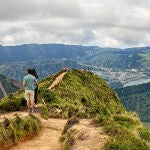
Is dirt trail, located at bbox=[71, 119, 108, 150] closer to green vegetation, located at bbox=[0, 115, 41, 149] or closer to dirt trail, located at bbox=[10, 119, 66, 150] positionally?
dirt trail, located at bbox=[10, 119, 66, 150]

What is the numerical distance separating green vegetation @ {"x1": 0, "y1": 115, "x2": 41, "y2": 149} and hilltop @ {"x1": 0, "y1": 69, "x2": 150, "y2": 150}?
221 cm

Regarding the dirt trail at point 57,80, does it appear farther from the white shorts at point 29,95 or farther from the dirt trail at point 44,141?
the dirt trail at point 44,141

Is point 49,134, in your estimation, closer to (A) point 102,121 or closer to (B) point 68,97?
(A) point 102,121

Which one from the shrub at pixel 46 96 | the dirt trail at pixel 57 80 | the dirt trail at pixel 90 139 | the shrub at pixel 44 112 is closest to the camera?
the dirt trail at pixel 90 139

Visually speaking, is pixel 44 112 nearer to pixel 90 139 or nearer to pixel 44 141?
pixel 44 141

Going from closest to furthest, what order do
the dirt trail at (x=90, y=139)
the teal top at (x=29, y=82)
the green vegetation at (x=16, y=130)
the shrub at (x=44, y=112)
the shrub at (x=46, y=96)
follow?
the dirt trail at (x=90, y=139), the green vegetation at (x=16, y=130), the teal top at (x=29, y=82), the shrub at (x=44, y=112), the shrub at (x=46, y=96)

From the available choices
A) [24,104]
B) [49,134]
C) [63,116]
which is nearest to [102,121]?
[49,134]

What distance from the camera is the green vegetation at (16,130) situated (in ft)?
73.2

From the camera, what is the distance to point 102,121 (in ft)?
79.8

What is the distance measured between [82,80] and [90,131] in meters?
62.1

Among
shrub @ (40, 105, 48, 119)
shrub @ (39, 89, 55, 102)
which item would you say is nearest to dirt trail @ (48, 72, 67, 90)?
shrub @ (39, 89, 55, 102)

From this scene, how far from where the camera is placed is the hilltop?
1878cm

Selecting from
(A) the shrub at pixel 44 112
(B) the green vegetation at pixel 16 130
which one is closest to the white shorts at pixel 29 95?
(A) the shrub at pixel 44 112

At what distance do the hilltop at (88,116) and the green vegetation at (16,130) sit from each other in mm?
2208
